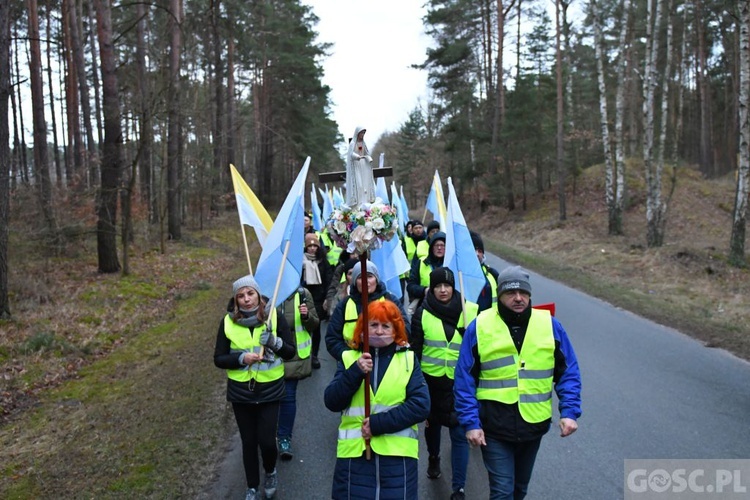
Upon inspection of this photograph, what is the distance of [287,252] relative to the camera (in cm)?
449

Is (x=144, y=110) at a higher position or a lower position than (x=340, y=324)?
higher

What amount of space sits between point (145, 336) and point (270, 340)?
662 cm

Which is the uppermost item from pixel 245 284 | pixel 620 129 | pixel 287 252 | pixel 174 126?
pixel 174 126

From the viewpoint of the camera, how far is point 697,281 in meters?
13.3

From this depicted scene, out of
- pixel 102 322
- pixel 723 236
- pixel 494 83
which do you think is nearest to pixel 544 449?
pixel 102 322

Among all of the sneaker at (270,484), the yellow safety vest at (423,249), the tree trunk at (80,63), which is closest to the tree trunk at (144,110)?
the tree trunk at (80,63)

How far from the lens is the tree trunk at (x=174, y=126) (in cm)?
1498

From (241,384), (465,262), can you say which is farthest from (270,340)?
(465,262)

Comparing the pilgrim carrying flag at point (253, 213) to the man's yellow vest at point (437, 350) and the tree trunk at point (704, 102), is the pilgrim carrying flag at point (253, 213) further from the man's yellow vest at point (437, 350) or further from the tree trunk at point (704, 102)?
the tree trunk at point (704, 102)

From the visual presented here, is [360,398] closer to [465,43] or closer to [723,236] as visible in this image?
[723,236]

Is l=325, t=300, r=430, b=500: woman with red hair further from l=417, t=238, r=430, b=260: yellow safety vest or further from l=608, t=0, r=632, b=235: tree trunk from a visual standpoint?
l=608, t=0, r=632, b=235: tree trunk

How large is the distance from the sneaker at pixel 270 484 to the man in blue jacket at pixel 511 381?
1.84 metres

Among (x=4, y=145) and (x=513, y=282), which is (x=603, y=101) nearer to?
(x=4, y=145)

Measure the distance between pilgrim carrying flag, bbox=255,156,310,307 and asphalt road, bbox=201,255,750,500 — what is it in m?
1.66
